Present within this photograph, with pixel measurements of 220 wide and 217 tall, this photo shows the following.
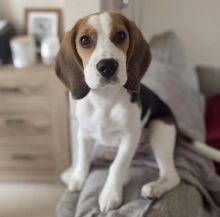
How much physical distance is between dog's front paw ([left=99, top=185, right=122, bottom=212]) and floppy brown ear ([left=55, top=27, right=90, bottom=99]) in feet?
1.05

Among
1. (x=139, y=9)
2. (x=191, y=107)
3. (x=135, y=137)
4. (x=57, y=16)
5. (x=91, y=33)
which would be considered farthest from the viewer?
(x=139, y=9)

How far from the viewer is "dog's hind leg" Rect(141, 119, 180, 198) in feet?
4.62

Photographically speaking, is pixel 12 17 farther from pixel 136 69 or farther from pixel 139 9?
pixel 136 69

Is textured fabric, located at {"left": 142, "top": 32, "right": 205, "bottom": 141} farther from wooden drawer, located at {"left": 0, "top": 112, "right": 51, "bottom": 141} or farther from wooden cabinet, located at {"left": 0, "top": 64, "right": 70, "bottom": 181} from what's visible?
wooden drawer, located at {"left": 0, "top": 112, "right": 51, "bottom": 141}

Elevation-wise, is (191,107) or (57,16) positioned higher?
(57,16)

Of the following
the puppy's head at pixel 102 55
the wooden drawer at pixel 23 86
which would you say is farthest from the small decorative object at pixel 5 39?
the puppy's head at pixel 102 55

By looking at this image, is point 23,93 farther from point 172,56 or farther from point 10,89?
point 172,56

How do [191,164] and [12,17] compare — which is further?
[12,17]

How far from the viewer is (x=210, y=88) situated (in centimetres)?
229

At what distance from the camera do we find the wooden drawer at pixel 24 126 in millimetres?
2227

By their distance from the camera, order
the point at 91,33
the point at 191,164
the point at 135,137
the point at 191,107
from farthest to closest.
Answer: the point at 191,107
the point at 191,164
the point at 135,137
the point at 91,33

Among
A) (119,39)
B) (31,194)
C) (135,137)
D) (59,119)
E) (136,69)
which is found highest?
(119,39)

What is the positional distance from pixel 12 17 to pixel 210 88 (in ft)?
3.57

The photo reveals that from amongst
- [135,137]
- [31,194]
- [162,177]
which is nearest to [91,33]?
[135,137]
